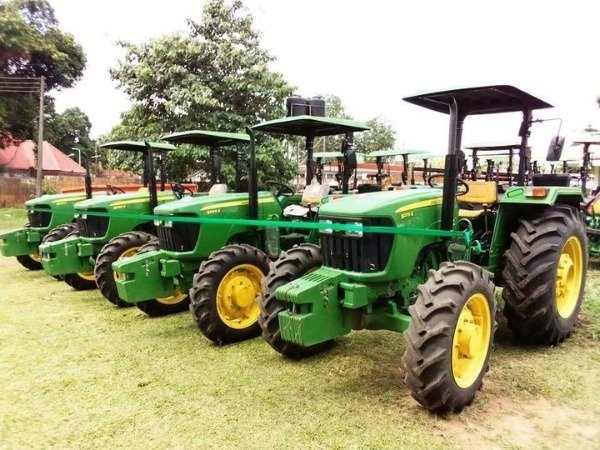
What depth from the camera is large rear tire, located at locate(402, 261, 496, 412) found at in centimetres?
332

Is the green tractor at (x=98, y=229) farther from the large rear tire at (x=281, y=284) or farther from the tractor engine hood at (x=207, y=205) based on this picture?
the large rear tire at (x=281, y=284)

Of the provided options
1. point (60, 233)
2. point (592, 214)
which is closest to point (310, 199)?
point (60, 233)

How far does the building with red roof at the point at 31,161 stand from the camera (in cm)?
3509

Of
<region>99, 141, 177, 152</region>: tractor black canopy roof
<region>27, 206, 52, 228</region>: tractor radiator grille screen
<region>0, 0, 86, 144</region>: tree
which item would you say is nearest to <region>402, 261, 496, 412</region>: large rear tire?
<region>99, 141, 177, 152</region>: tractor black canopy roof

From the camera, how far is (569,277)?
5.15 metres

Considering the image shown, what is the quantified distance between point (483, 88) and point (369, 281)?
1702 mm

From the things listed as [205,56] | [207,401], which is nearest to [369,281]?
[207,401]

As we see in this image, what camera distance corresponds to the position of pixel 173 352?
5.03 meters

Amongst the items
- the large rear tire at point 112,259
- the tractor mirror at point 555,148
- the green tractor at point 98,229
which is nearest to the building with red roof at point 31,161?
the green tractor at point 98,229

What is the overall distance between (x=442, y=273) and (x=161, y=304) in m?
3.97

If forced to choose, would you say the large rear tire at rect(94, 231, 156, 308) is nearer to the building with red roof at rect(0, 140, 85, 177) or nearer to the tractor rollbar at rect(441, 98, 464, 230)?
the tractor rollbar at rect(441, 98, 464, 230)

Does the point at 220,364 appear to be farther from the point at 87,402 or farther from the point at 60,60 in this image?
the point at 60,60

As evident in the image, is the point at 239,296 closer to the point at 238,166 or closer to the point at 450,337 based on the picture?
the point at 238,166

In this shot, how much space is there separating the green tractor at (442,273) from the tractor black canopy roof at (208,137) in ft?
9.00
